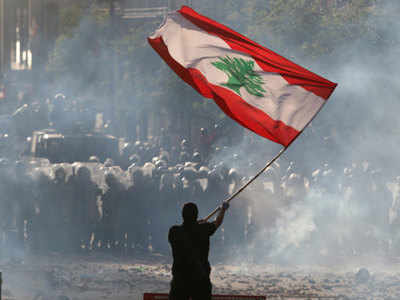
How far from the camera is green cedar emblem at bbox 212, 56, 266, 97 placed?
209 inches

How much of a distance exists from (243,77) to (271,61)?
0.22m

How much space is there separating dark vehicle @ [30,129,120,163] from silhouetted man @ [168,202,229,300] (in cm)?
1605

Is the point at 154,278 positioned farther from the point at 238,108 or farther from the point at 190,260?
the point at 190,260

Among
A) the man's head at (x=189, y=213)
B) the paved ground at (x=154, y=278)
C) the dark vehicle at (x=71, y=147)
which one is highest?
Answer: the dark vehicle at (x=71, y=147)

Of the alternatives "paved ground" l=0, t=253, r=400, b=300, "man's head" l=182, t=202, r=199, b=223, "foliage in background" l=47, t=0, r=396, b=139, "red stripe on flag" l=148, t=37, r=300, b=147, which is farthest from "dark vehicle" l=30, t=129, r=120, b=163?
"man's head" l=182, t=202, r=199, b=223

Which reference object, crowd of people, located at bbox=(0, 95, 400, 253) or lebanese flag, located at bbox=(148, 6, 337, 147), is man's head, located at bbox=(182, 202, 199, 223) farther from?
crowd of people, located at bbox=(0, 95, 400, 253)

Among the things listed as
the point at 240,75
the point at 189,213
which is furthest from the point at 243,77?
the point at 189,213

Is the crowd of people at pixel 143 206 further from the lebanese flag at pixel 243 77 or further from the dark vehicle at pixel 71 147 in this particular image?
the dark vehicle at pixel 71 147

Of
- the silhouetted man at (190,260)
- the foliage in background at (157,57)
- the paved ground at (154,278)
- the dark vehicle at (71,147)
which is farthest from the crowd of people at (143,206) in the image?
the dark vehicle at (71,147)

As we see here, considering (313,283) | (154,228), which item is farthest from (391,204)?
(154,228)

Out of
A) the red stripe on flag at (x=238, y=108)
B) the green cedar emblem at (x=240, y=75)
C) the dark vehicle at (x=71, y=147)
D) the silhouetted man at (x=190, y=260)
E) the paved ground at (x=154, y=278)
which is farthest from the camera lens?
the dark vehicle at (x=71, y=147)

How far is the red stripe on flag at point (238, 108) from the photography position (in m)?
5.09

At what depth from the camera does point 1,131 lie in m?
21.2

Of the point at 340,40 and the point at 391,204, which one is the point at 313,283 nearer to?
the point at 391,204
